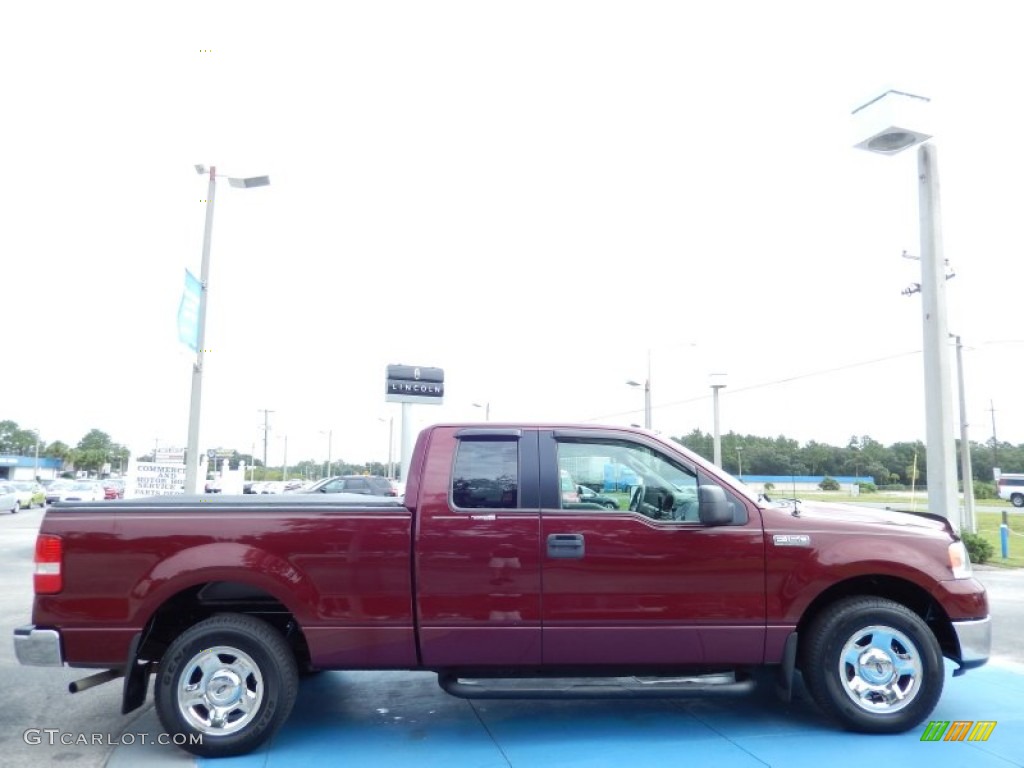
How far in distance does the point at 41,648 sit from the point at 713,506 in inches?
160

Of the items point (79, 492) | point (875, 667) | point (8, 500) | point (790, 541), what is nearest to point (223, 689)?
point (790, 541)

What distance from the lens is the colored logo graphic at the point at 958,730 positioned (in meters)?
5.11

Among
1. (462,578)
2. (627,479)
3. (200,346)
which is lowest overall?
(462,578)

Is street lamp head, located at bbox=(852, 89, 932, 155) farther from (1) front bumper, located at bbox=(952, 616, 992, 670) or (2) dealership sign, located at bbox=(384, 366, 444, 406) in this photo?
(1) front bumper, located at bbox=(952, 616, 992, 670)

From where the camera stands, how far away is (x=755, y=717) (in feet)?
18.3

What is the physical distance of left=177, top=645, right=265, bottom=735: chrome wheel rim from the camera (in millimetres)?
4859

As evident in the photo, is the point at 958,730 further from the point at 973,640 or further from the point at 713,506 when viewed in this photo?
the point at 713,506

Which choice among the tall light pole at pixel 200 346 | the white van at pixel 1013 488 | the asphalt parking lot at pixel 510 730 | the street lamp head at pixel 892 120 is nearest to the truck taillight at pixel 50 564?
the asphalt parking lot at pixel 510 730

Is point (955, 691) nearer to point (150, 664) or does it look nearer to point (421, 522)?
point (421, 522)

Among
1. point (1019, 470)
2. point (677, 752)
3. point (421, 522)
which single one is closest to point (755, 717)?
point (677, 752)

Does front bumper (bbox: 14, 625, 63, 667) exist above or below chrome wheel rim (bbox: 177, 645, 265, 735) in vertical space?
above

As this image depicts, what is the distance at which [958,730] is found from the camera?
5242 mm

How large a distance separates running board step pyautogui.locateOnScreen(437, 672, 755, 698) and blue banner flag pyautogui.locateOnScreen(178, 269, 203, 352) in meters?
8.27

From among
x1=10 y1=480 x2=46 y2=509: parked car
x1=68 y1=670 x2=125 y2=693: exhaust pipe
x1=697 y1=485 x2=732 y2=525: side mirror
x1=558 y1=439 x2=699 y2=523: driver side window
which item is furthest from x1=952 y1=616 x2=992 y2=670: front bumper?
x1=10 y1=480 x2=46 y2=509: parked car
